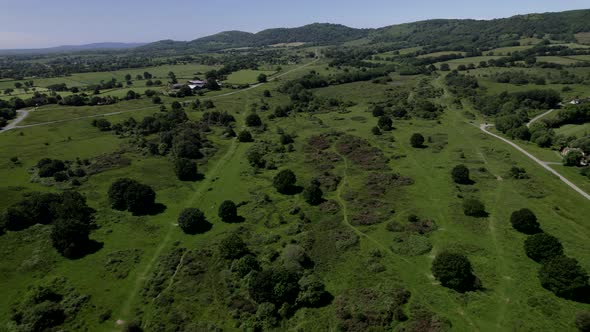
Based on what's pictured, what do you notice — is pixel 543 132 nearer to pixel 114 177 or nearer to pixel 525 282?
pixel 525 282

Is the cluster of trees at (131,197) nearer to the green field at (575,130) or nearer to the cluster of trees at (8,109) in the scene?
the cluster of trees at (8,109)

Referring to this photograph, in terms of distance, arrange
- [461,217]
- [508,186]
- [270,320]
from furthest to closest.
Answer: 1. [508,186]
2. [461,217]
3. [270,320]

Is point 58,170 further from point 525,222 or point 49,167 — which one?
point 525,222

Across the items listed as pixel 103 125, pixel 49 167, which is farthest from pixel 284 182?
pixel 103 125

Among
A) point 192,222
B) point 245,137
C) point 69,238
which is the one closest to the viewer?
point 69,238

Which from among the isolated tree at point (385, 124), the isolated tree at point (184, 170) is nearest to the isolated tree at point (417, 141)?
the isolated tree at point (385, 124)

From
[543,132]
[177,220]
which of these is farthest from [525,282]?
[543,132]

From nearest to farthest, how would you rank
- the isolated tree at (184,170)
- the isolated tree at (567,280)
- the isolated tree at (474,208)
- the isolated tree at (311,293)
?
the isolated tree at (567,280) → the isolated tree at (311,293) → the isolated tree at (474,208) → the isolated tree at (184,170)
